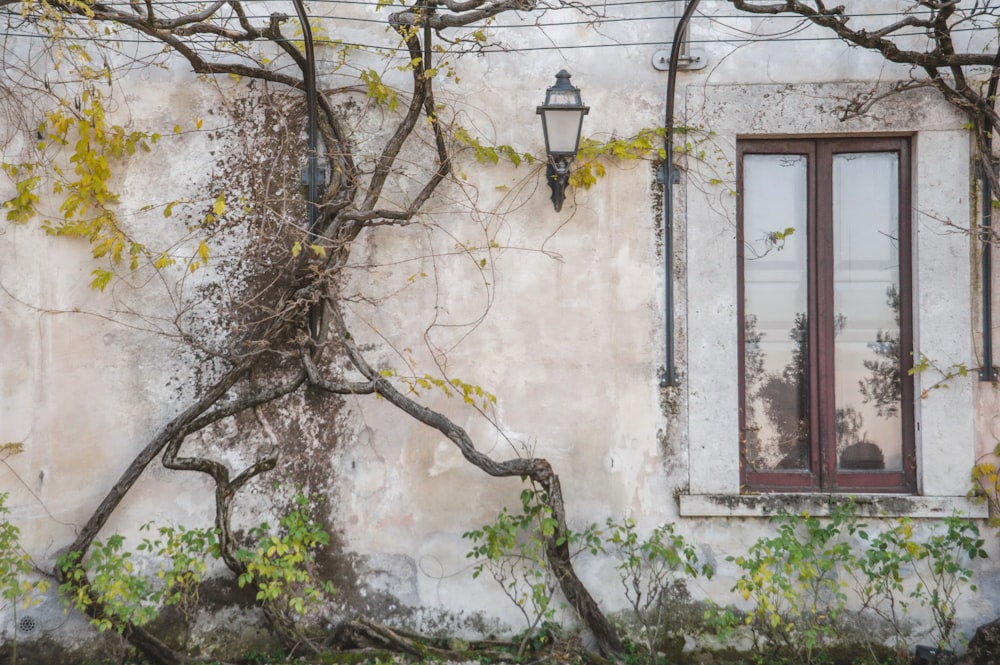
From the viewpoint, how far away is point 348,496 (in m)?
4.62

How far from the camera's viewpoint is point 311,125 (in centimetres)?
462

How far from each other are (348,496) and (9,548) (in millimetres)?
1798

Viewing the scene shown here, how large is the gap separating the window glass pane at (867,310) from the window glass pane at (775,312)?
0.66 feet

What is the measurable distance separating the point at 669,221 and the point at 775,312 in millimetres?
832

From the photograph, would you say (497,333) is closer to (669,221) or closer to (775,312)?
(669,221)

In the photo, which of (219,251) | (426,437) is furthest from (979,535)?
(219,251)

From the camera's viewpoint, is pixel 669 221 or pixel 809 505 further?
pixel 669 221

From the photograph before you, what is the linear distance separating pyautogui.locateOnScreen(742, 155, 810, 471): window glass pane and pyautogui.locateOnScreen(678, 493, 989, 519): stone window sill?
0.24 m

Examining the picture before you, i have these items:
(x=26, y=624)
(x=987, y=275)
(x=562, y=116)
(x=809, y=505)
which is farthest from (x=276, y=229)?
(x=987, y=275)

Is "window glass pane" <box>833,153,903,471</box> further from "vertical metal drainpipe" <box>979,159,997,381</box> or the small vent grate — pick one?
the small vent grate

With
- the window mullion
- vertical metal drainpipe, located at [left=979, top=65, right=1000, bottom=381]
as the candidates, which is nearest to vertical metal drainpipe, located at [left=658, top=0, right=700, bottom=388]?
the window mullion

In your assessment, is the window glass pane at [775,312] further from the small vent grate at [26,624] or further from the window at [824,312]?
the small vent grate at [26,624]

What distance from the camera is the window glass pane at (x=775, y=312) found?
4695mm

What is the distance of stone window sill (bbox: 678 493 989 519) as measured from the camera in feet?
14.6
